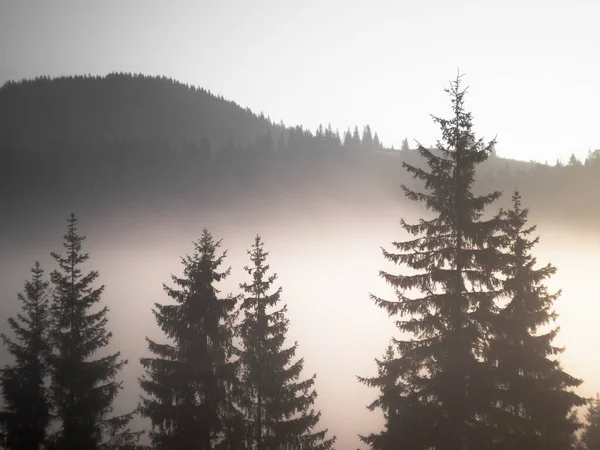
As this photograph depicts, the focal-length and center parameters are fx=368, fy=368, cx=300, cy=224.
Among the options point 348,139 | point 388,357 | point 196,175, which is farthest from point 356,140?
point 388,357

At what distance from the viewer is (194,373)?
42.3ft

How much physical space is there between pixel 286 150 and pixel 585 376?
12225 centimetres

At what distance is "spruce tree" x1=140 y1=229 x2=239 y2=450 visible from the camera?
42.2ft

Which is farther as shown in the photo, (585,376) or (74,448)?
(585,376)

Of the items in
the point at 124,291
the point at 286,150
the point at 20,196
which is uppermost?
the point at 286,150

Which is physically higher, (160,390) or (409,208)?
(409,208)

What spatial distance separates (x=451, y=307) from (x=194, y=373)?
8.84 m

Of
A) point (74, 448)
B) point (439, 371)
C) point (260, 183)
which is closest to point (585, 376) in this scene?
point (439, 371)

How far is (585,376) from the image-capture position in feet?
231

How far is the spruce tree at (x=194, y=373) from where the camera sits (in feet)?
42.2

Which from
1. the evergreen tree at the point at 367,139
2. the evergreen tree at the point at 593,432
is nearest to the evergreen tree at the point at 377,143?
the evergreen tree at the point at 367,139

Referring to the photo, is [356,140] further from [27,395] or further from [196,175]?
[27,395]

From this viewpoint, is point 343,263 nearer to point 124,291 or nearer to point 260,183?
point 260,183

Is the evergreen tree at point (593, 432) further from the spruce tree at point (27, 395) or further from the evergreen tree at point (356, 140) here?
the evergreen tree at point (356, 140)
